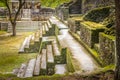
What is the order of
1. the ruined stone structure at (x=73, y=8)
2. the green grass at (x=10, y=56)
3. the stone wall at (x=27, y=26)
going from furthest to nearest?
the stone wall at (x=27, y=26), the ruined stone structure at (x=73, y=8), the green grass at (x=10, y=56)

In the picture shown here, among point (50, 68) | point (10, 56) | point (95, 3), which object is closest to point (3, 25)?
point (95, 3)

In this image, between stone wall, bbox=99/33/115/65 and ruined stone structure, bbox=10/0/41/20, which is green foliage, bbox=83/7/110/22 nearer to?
stone wall, bbox=99/33/115/65

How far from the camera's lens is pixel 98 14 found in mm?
16719

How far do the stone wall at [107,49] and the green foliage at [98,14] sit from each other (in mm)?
6635

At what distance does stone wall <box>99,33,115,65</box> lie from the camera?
838cm

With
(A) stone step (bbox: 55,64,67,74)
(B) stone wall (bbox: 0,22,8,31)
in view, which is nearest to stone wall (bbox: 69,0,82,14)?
(B) stone wall (bbox: 0,22,8,31)

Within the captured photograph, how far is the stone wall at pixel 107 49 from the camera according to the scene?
838 cm

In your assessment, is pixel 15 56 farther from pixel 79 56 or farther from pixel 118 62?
pixel 118 62

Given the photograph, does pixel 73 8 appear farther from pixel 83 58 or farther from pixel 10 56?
pixel 83 58

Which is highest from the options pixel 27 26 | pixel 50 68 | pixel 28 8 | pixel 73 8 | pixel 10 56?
pixel 73 8

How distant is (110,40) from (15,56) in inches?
424

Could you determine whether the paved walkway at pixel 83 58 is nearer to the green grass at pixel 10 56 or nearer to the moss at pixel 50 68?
the moss at pixel 50 68

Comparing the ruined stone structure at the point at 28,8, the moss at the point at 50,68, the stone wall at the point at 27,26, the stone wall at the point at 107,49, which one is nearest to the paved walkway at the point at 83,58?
the stone wall at the point at 107,49

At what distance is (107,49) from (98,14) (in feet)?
25.9
